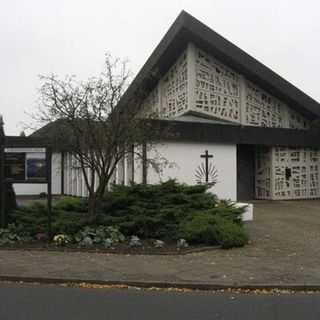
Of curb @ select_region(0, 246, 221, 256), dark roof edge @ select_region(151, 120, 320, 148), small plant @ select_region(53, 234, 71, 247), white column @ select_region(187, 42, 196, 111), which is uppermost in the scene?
white column @ select_region(187, 42, 196, 111)

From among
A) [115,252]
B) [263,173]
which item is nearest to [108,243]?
[115,252]

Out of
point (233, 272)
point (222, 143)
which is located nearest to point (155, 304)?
point (233, 272)

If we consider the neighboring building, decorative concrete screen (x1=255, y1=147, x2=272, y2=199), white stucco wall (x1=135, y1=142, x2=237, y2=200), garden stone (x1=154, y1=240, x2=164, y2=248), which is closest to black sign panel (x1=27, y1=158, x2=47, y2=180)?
garden stone (x1=154, y1=240, x2=164, y2=248)

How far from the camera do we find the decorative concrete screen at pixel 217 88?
113 ft

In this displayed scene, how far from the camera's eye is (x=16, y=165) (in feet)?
52.5

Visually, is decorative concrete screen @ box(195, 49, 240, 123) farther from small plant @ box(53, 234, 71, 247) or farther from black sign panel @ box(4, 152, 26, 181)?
small plant @ box(53, 234, 71, 247)

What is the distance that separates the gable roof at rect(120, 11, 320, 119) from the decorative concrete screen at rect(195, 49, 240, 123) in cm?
47

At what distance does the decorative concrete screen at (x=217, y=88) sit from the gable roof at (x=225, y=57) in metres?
0.47

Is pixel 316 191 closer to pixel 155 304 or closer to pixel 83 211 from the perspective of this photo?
pixel 83 211

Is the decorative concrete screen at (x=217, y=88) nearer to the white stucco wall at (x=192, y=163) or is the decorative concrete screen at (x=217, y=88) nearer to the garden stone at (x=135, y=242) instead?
the white stucco wall at (x=192, y=163)

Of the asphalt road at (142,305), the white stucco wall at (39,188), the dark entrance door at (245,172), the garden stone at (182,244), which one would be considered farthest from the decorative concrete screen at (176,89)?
the asphalt road at (142,305)

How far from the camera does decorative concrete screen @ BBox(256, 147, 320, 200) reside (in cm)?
3444

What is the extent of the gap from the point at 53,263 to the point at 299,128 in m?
26.5

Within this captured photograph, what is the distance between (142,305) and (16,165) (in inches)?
331
